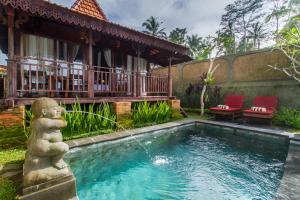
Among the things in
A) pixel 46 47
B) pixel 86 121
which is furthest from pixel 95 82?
pixel 86 121

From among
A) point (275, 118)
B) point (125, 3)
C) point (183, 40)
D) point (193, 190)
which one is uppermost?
point (183, 40)

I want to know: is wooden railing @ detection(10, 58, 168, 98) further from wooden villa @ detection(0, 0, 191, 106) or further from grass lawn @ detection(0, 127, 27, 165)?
grass lawn @ detection(0, 127, 27, 165)

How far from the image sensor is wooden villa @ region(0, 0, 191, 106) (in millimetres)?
4258

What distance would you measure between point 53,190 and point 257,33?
29.2 metres

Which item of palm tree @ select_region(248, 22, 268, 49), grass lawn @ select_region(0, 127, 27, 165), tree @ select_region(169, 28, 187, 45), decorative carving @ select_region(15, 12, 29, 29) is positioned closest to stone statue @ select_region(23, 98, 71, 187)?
grass lawn @ select_region(0, 127, 27, 165)

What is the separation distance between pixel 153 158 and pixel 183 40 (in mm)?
30591

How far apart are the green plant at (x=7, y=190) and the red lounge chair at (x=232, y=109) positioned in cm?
764

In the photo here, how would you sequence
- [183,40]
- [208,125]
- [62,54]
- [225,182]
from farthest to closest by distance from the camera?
[183,40]
[208,125]
[62,54]
[225,182]

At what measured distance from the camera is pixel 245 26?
25719 mm

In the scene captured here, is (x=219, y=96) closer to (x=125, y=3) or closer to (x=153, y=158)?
(x=153, y=158)

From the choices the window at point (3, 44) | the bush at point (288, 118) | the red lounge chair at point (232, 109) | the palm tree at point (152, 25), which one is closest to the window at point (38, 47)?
the window at point (3, 44)

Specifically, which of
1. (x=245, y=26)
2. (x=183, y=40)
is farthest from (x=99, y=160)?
(x=183, y=40)

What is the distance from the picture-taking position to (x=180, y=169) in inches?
135

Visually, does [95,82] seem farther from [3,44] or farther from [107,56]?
[3,44]
